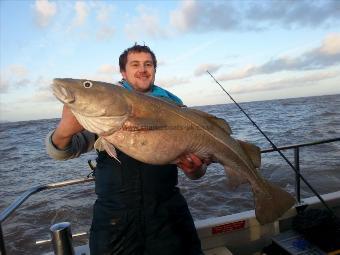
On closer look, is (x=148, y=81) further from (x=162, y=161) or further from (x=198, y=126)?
(x=162, y=161)

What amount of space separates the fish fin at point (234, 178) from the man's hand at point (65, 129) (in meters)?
1.33

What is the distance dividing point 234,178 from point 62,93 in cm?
162

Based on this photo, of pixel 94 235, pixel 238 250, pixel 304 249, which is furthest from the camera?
pixel 238 250

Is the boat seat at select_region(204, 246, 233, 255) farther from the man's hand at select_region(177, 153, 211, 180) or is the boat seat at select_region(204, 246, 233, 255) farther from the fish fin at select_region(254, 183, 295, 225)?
the man's hand at select_region(177, 153, 211, 180)

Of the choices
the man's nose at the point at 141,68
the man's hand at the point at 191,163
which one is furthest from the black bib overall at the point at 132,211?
the man's nose at the point at 141,68

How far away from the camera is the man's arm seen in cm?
261

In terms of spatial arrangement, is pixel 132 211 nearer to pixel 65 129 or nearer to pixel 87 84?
pixel 65 129

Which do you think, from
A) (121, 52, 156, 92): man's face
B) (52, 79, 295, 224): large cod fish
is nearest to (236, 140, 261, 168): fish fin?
(52, 79, 295, 224): large cod fish

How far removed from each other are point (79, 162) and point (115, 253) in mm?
12959

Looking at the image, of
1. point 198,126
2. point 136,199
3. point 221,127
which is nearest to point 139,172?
point 136,199

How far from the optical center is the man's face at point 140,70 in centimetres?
326

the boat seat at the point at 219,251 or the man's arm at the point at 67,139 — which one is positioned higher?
the man's arm at the point at 67,139

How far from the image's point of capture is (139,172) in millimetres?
2811

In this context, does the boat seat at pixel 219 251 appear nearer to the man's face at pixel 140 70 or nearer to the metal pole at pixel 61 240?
the metal pole at pixel 61 240
